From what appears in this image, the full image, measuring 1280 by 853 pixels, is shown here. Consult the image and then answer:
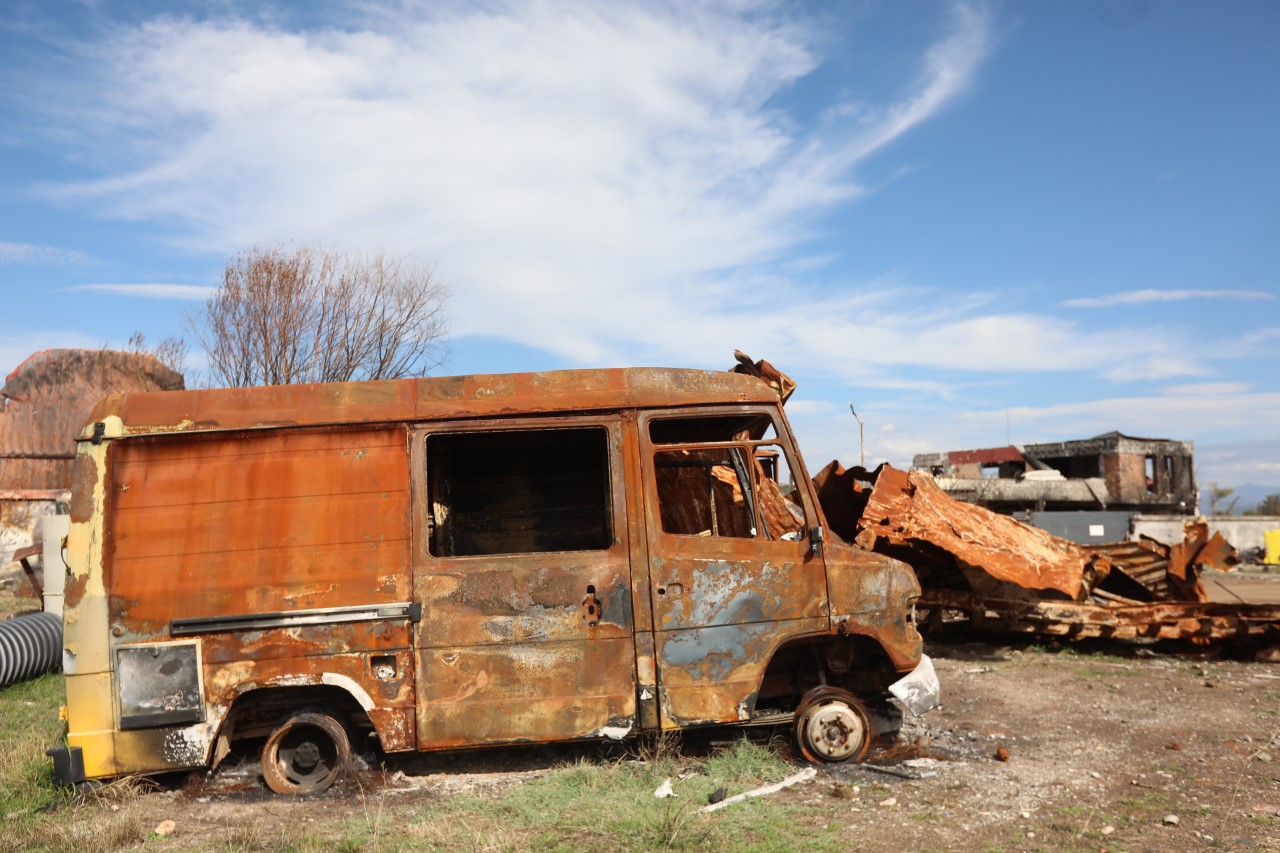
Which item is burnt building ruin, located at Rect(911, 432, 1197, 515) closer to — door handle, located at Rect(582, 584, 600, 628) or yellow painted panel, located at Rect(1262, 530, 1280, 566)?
yellow painted panel, located at Rect(1262, 530, 1280, 566)

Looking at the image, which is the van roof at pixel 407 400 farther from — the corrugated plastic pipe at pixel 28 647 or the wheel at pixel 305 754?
the corrugated plastic pipe at pixel 28 647

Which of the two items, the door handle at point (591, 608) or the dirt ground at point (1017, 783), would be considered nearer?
the dirt ground at point (1017, 783)

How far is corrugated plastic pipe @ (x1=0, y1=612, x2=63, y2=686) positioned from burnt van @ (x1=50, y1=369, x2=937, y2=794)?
476 cm

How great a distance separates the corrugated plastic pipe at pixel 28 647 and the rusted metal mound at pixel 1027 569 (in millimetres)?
8700

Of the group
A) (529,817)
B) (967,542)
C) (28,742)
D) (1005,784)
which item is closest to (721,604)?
(529,817)

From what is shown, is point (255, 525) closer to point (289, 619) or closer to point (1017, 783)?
point (289, 619)

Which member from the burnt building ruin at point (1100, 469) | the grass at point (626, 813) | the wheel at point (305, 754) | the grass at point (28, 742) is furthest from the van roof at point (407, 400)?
the burnt building ruin at point (1100, 469)

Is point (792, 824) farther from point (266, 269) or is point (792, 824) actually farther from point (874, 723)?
point (266, 269)

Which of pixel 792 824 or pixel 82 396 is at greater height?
pixel 82 396

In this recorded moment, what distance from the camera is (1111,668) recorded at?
29.9ft

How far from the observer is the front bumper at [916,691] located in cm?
590

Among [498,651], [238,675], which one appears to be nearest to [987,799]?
[498,651]

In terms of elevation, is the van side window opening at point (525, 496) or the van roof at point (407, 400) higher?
the van roof at point (407, 400)

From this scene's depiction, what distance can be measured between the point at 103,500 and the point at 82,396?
17016 mm
